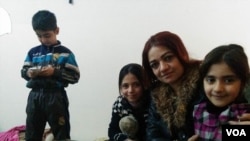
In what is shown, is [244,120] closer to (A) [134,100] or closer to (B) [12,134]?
(A) [134,100]

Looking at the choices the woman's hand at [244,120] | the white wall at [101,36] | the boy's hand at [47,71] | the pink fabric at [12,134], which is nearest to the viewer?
the woman's hand at [244,120]

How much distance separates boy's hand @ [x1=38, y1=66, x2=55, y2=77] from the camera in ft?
3.60

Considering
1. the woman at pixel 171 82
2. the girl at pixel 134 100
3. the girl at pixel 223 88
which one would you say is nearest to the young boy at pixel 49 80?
the girl at pixel 134 100

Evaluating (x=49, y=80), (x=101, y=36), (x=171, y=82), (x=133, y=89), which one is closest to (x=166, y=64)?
(x=171, y=82)

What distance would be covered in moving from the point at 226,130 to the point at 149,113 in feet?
0.83

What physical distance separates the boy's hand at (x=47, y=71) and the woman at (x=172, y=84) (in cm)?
35

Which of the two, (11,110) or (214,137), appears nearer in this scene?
(214,137)

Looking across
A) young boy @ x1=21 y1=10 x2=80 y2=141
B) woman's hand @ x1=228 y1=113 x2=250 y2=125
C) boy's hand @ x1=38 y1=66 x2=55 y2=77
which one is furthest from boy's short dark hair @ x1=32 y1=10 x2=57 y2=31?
woman's hand @ x1=228 y1=113 x2=250 y2=125

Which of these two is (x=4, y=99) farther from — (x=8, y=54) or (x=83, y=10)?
(x=83, y=10)

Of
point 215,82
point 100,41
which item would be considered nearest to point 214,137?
point 215,82

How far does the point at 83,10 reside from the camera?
116cm

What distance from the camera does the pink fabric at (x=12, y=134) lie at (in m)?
1.21

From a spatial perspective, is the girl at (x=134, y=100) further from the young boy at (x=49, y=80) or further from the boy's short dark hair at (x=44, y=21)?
the boy's short dark hair at (x=44, y=21)

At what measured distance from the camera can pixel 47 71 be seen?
1.10m
